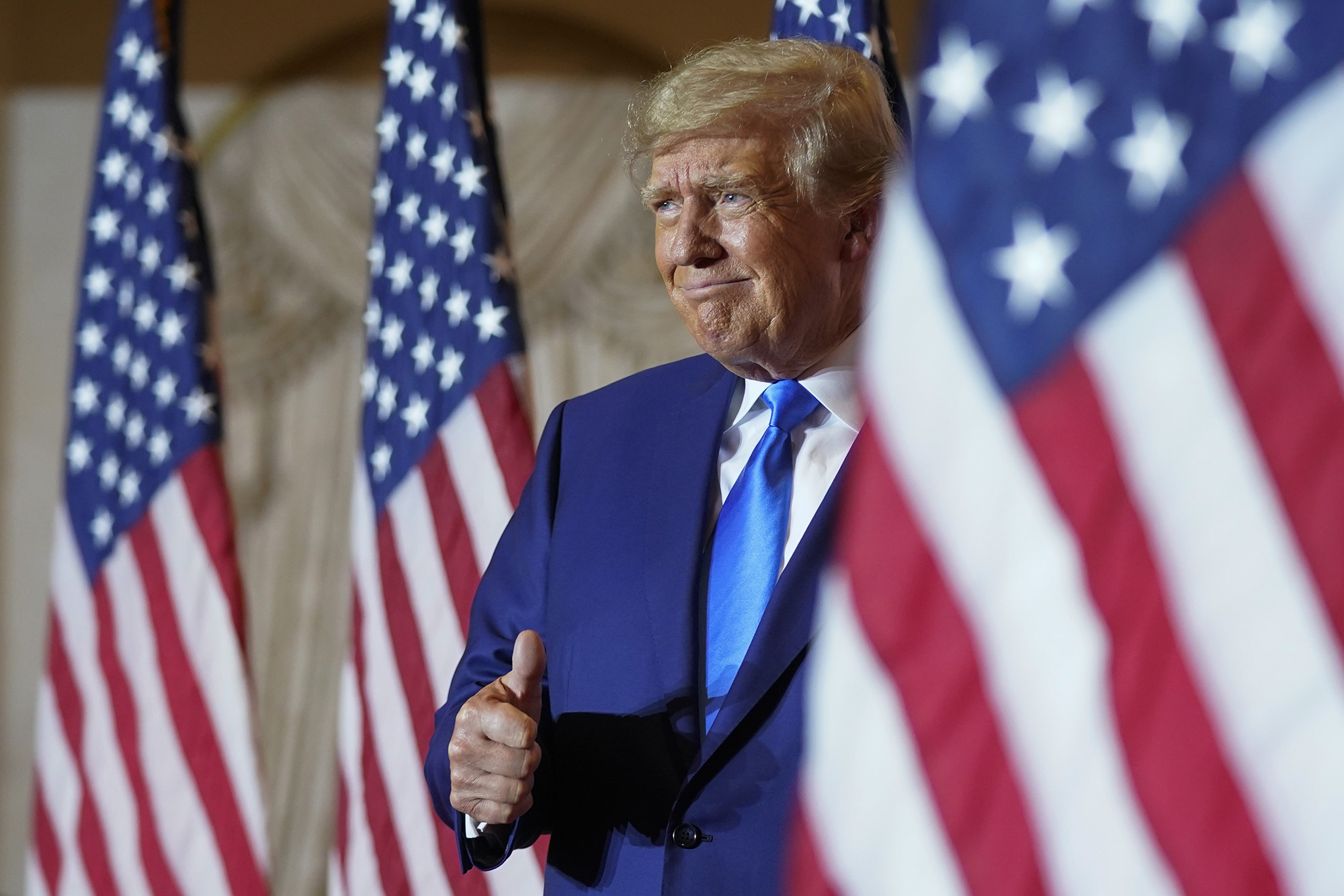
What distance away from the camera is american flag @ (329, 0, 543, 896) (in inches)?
92.2

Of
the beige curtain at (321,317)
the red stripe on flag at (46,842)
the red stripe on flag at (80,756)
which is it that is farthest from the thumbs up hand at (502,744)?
the beige curtain at (321,317)

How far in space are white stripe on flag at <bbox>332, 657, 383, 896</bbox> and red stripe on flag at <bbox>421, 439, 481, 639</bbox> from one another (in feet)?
1.02

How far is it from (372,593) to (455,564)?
0.75 feet

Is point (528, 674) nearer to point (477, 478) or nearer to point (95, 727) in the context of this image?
point (477, 478)

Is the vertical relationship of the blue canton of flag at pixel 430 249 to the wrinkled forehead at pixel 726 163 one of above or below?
above

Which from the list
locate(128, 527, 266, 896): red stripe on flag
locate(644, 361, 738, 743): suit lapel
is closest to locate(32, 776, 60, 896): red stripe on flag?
locate(128, 527, 266, 896): red stripe on flag

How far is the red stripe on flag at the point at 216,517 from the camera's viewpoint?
2596mm

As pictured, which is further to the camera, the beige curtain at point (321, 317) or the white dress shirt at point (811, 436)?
the beige curtain at point (321, 317)

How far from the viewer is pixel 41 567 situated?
4.57m

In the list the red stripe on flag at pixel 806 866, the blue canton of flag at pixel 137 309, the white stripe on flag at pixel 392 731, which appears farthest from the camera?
the blue canton of flag at pixel 137 309

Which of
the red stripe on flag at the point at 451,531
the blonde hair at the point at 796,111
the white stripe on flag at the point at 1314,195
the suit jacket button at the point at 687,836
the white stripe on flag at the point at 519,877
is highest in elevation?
the blonde hair at the point at 796,111

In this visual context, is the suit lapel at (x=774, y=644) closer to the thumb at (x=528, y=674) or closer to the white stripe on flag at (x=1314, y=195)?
the thumb at (x=528, y=674)

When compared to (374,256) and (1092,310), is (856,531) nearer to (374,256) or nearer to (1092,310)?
(1092,310)

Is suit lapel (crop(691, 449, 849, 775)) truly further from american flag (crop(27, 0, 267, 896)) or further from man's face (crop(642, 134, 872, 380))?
american flag (crop(27, 0, 267, 896))
